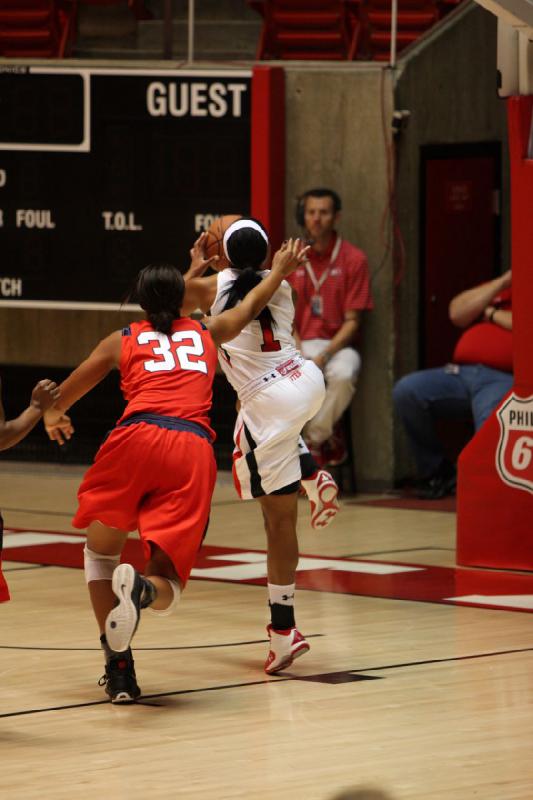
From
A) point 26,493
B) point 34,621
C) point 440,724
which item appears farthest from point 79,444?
point 440,724

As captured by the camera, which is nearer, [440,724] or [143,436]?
[440,724]

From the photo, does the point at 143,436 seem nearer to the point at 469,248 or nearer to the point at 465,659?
the point at 465,659

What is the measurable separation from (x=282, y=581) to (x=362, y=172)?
246 inches

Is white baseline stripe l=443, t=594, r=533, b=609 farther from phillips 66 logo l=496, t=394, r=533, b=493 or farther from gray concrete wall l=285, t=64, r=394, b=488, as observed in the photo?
gray concrete wall l=285, t=64, r=394, b=488

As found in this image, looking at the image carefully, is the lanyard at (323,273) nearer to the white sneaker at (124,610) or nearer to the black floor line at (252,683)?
the black floor line at (252,683)

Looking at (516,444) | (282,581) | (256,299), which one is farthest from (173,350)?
(516,444)

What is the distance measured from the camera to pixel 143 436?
19.7 feet

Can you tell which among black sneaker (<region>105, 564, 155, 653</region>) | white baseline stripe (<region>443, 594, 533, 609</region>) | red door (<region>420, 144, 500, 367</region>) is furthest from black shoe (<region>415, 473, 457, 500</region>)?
black sneaker (<region>105, 564, 155, 653</region>)

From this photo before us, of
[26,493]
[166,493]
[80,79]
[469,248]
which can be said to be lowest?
[26,493]

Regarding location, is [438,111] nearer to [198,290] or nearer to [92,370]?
[198,290]

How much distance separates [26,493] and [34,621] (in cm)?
484

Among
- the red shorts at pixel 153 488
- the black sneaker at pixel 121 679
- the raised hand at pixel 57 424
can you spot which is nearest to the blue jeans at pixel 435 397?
the raised hand at pixel 57 424

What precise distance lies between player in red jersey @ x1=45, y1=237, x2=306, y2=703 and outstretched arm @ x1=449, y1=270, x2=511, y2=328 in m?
4.95

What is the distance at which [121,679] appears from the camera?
19.6 feet
